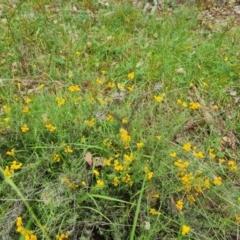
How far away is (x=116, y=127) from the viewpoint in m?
2.23

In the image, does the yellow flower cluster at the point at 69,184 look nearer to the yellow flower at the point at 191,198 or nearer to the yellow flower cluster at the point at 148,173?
the yellow flower cluster at the point at 148,173

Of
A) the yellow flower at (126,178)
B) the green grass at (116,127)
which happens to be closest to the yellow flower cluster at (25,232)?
the green grass at (116,127)

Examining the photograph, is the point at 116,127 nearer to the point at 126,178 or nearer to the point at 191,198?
the point at 126,178

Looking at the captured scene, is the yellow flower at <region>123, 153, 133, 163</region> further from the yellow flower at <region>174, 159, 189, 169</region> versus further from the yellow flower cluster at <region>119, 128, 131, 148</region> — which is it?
the yellow flower at <region>174, 159, 189, 169</region>

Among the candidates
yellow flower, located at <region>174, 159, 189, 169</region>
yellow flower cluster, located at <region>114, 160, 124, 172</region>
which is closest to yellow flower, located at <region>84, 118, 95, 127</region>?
yellow flower cluster, located at <region>114, 160, 124, 172</region>

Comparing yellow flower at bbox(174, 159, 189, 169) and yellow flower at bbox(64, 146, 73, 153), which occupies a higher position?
yellow flower at bbox(174, 159, 189, 169)

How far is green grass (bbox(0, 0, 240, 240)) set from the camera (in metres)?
1.88

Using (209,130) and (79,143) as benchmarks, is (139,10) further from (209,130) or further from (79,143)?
(79,143)

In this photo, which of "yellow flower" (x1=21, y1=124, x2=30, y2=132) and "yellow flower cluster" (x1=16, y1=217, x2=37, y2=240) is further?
"yellow flower" (x1=21, y1=124, x2=30, y2=132)

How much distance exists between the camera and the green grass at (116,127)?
6.17ft

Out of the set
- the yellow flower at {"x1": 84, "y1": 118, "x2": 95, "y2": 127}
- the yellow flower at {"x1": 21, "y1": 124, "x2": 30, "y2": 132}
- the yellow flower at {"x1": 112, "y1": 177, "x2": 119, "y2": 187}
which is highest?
the yellow flower at {"x1": 84, "y1": 118, "x2": 95, "y2": 127}

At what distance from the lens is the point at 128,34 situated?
10.7 feet

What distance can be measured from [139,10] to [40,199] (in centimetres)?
233

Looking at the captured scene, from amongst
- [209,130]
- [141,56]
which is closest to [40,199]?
[209,130]
